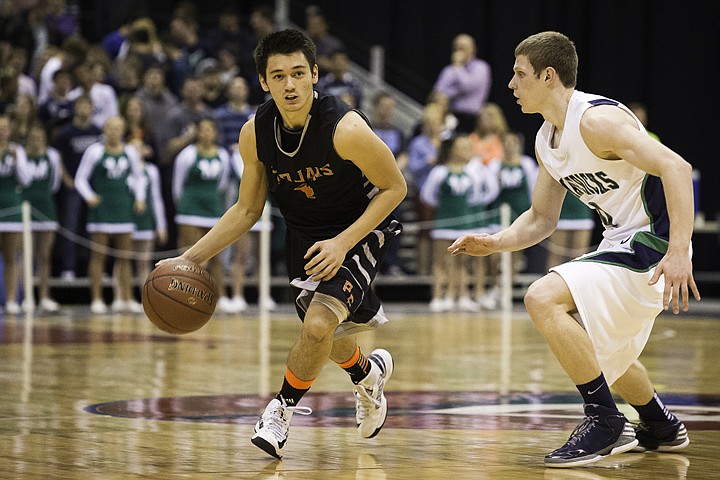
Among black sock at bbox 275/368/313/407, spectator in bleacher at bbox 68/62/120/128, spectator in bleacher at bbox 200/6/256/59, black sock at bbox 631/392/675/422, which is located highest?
spectator in bleacher at bbox 200/6/256/59

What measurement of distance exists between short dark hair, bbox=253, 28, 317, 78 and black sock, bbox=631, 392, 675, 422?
1.69 meters

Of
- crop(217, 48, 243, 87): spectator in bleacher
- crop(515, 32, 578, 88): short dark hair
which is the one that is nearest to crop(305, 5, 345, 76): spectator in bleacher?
crop(217, 48, 243, 87): spectator in bleacher

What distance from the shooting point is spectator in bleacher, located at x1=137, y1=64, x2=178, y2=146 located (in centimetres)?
1244

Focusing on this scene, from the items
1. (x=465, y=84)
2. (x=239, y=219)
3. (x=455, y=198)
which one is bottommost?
(x=239, y=219)

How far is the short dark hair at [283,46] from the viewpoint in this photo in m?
4.40

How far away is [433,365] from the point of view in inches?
302

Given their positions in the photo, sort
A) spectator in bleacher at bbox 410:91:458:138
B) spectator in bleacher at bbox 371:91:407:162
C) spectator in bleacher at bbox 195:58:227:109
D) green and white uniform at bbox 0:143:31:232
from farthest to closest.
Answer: spectator in bleacher at bbox 410:91:458:138 < spectator in bleacher at bbox 371:91:407:162 < spectator in bleacher at bbox 195:58:227:109 < green and white uniform at bbox 0:143:31:232

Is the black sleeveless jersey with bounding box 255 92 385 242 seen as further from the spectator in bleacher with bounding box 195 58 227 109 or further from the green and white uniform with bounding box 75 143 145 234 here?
the spectator in bleacher with bounding box 195 58 227 109

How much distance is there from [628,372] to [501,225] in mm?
8698

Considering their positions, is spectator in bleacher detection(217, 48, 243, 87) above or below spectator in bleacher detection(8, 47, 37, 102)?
above

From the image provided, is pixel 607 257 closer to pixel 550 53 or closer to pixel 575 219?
pixel 550 53

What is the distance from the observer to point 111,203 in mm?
12047

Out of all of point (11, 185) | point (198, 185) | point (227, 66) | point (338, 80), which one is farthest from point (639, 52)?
point (11, 185)

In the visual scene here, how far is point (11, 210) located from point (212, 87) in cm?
252
